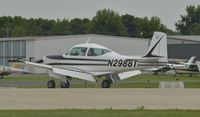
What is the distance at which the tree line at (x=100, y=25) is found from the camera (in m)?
139

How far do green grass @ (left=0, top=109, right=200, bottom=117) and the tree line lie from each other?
117 meters

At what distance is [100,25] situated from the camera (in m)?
146

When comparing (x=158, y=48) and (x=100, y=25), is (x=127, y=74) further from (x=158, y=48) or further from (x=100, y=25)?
(x=100, y=25)

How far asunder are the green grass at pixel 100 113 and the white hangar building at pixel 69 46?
72.1 meters

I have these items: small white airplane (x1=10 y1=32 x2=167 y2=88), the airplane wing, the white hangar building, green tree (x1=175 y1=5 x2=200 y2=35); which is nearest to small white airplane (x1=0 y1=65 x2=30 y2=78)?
the white hangar building

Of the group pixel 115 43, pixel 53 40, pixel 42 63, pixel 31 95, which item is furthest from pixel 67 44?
pixel 31 95

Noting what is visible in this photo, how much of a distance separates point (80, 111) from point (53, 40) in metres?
75.9

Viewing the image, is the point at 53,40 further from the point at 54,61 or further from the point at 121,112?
the point at 121,112


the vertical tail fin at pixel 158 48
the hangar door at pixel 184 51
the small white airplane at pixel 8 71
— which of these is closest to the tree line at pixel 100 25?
the hangar door at pixel 184 51

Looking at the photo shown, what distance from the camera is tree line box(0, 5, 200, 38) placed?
457 feet

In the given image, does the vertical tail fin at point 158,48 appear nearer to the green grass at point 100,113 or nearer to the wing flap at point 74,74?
the wing flap at point 74,74

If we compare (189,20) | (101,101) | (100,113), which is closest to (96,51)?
(101,101)

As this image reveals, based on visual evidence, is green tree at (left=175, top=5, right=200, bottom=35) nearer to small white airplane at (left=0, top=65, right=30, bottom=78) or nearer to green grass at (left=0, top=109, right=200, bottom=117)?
small white airplane at (left=0, top=65, right=30, bottom=78)

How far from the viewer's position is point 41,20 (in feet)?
545
